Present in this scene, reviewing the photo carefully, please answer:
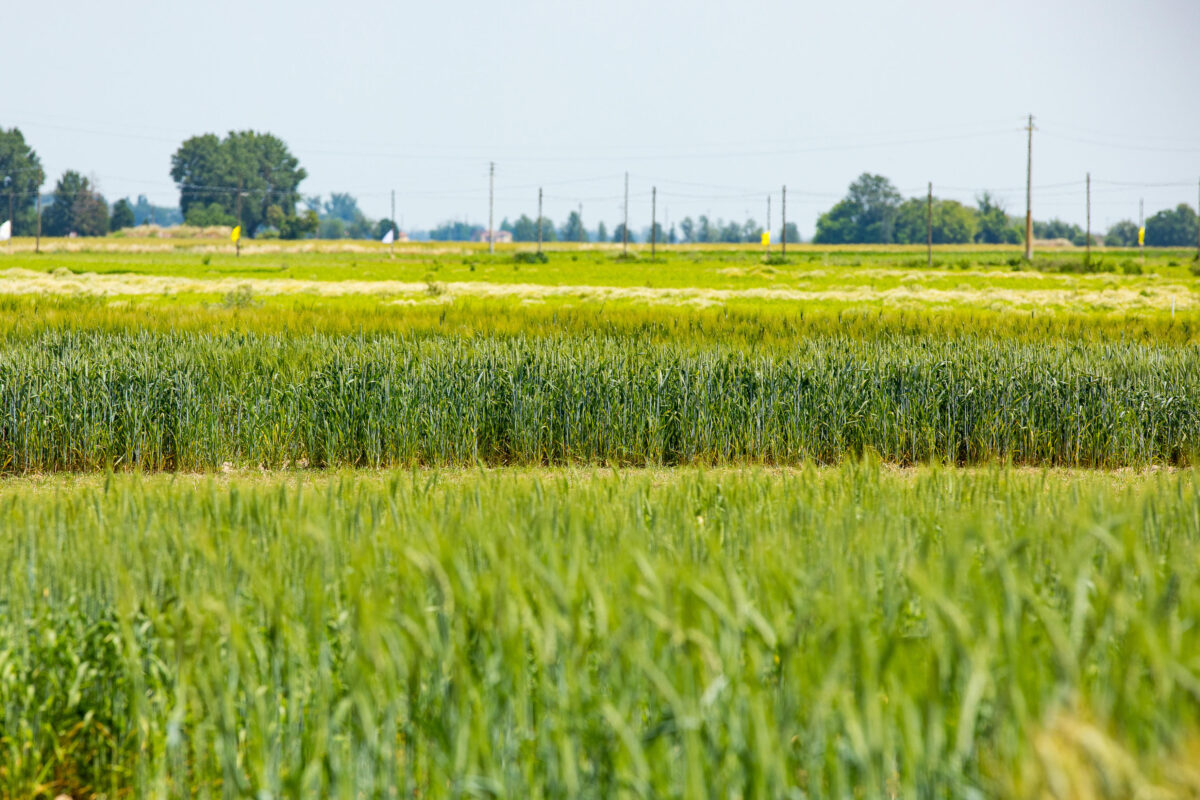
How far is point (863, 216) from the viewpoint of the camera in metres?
172

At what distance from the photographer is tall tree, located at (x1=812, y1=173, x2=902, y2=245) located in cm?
16900

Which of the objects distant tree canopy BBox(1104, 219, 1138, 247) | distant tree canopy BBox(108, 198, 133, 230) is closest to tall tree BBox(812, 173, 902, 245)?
distant tree canopy BBox(1104, 219, 1138, 247)

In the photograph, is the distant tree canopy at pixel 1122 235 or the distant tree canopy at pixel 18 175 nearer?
the distant tree canopy at pixel 18 175

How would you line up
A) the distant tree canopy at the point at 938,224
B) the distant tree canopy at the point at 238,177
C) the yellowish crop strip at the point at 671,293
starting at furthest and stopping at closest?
the distant tree canopy at the point at 938,224 < the distant tree canopy at the point at 238,177 < the yellowish crop strip at the point at 671,293

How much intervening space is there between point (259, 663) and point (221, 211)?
143m

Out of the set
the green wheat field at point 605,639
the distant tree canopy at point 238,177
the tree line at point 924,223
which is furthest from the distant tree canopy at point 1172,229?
the green wheat field at point 605,639

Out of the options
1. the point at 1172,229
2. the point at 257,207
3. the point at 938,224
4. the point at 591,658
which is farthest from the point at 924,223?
the point at 591,658

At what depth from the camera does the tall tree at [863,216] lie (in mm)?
169000

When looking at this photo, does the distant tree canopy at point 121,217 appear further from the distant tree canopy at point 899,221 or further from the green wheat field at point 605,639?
the green wheat field at point 605,639

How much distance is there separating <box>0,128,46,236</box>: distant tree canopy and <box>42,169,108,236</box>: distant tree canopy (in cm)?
217

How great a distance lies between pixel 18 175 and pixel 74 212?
850 cm

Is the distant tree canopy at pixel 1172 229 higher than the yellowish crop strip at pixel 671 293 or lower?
higher

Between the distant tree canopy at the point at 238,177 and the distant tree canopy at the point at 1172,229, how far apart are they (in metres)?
130

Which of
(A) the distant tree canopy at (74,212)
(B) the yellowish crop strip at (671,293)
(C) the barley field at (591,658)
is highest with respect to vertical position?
(A) the distant tree canopy at (74,212)
